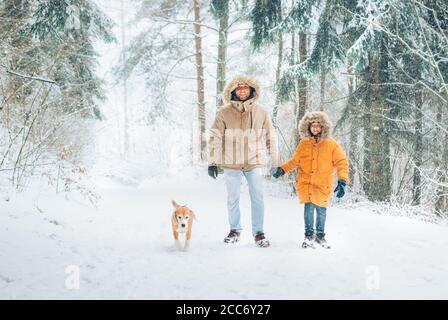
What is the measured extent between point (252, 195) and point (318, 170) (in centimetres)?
86

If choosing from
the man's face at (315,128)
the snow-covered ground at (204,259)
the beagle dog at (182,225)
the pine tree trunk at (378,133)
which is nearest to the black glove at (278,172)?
the man's face at (315,128)

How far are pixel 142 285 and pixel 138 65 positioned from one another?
11776 millimetres

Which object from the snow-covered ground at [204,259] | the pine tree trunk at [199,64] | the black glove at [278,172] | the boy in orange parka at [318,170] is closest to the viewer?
the snow-covered ground at [204,259]

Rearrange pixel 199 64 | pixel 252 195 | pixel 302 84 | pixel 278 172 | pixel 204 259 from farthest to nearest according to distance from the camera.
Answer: pixel 199 64 < pixel 302 84 < pixel 252 195 < pixel 278 172 < pixel 204 259

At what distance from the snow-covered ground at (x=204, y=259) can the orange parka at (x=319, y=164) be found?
627 mm

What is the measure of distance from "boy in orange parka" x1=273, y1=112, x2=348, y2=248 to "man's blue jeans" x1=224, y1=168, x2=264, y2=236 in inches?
10.5

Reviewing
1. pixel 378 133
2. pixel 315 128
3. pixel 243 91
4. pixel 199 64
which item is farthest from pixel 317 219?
pixel 199 64

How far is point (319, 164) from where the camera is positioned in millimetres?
4375

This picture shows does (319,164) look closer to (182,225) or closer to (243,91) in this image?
(243,91)

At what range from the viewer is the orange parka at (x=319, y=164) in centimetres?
434

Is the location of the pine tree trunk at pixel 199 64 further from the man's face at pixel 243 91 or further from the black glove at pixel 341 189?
the black glove at pixel 341 189

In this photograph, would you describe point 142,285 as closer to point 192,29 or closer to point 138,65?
point 138,65
